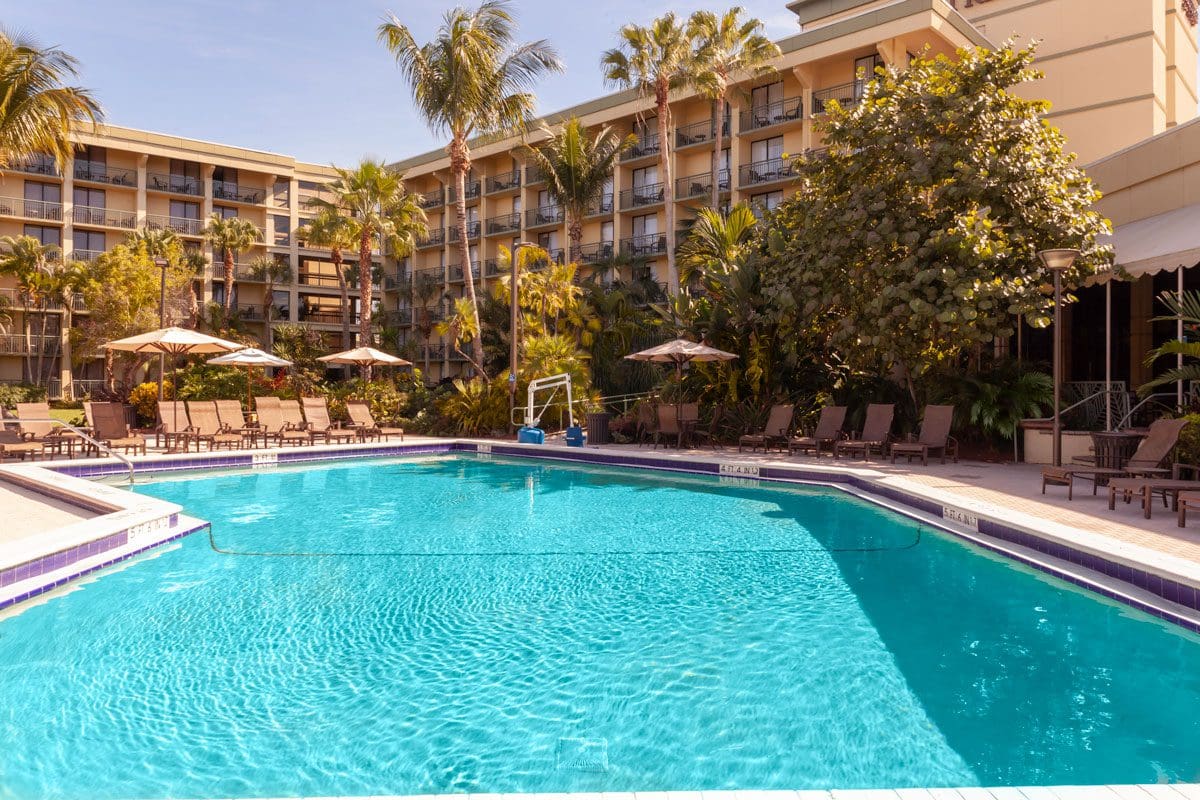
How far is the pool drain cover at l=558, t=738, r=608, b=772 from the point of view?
333 cm

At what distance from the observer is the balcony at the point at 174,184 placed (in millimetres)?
42219

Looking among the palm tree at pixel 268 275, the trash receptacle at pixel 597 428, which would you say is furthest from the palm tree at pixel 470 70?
the palm tree at pixel 268 275

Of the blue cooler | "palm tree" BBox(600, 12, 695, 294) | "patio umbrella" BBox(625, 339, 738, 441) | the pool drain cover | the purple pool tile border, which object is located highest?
"palm tree" BBox(600, 12, 695, 294)

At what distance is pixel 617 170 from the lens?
3416 cm

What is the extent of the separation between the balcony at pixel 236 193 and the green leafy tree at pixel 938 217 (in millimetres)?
40454

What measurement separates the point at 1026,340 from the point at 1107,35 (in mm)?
17286

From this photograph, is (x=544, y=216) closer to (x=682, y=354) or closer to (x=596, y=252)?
(x=596, y=252)

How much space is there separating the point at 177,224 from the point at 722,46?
1310 inches

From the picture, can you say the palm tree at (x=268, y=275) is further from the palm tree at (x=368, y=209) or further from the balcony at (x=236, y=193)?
the palm tree at (x=368, y=209)

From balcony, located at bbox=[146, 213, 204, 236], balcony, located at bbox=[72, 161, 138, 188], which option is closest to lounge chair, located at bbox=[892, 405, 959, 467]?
balcony, located at bbox=[146, 213, 204, 236]

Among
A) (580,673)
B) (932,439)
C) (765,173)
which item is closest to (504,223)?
(765,173)

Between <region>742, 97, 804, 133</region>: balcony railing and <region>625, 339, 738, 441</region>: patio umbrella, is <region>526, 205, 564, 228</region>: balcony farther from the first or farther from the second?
<region>625, 339, 738, 441</region>: patio umbrella

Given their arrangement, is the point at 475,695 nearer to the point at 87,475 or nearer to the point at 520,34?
the point at 87,475

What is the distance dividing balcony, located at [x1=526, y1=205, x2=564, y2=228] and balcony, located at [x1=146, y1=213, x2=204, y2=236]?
1941cm
